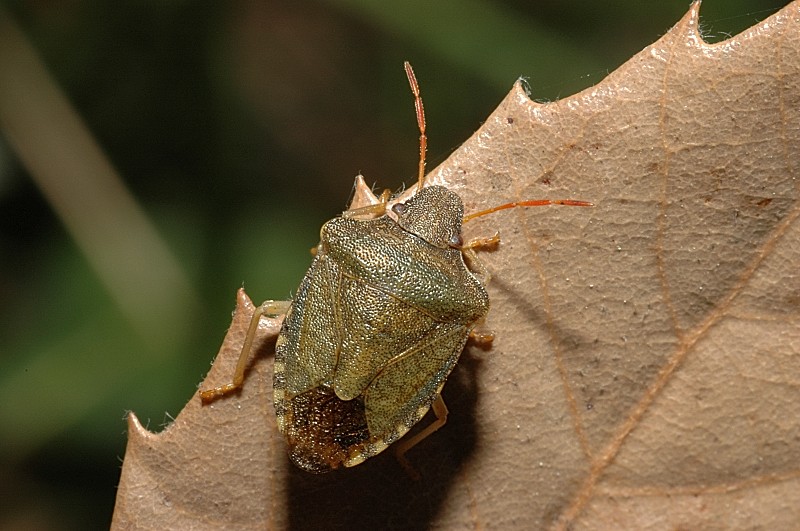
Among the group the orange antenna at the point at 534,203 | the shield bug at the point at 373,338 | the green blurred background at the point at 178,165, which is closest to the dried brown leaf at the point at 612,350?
the orange antenna at the point at 534,203

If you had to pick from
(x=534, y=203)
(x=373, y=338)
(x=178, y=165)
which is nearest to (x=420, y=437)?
(x=373, y=338)

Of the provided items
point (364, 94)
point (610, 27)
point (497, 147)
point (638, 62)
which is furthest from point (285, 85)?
point (638, 62)

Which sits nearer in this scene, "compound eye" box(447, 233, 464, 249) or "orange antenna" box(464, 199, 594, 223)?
"orange antenna" box(464, 199, 594, 223)

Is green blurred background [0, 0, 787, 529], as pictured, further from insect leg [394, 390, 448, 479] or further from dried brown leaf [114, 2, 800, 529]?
insect leg [394, 390, 448, 479]

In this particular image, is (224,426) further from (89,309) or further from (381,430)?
(89,309)

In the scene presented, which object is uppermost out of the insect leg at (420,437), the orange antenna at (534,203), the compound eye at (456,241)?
the orange antenna at (534,203)

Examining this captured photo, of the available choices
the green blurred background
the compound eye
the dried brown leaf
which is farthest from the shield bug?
the green blurred background

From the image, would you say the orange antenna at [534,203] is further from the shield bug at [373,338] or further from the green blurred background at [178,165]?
the green blurred background at [178,165]
